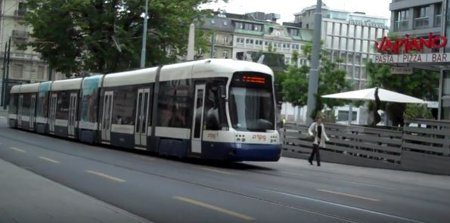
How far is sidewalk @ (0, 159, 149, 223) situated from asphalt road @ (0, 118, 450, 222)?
7 cm

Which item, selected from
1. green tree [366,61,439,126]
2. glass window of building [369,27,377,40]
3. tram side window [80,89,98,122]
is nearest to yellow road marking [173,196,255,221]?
tram side window [80,89,98,122]

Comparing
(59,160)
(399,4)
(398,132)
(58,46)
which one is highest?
(399,4)

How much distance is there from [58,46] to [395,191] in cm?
3277

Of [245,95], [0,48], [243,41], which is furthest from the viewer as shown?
[243,41]

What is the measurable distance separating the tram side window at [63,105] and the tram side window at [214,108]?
53.1 ft

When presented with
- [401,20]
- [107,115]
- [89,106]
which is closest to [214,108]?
[107,115]

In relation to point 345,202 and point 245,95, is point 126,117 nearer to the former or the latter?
point 245,95

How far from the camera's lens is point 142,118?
24281mm

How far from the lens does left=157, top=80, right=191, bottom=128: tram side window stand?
21203mm

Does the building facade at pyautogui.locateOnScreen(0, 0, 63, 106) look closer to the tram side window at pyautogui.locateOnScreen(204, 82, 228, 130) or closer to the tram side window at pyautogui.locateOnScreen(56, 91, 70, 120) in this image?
the tram side window at pyautogui.locateOnScreen(56, 91, 70, 120)

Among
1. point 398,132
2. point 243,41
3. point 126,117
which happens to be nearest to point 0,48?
point 243,41

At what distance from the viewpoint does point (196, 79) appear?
68.2ft

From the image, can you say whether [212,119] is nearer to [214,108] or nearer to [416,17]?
[214,108]

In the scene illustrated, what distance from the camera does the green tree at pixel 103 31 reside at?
139 ft
